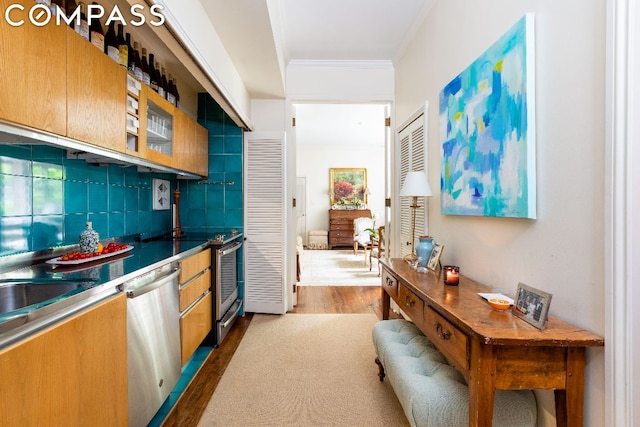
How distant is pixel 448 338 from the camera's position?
4.21 feet

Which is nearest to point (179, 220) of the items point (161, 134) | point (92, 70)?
point (161, 134)

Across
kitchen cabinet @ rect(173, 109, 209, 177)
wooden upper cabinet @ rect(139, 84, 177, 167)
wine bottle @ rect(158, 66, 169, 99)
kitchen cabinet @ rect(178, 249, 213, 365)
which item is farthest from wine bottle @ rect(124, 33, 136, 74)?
kitchen cabinet @ rect(178, 249, 213, 365)

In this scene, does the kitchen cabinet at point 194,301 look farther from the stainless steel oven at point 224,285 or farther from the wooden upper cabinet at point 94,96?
the wooden upper cabinet at point 94,96

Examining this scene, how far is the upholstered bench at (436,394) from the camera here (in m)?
1.23

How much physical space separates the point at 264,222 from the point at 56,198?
1.90 meters

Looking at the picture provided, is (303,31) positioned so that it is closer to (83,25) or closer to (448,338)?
(83,25)

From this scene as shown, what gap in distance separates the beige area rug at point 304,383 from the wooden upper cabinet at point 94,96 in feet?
5.28

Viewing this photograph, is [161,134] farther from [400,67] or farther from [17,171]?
[400,67]

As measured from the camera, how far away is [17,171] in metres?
1.45

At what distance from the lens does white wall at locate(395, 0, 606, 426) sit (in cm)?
105

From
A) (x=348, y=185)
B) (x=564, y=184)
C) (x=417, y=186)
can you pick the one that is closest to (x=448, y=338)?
(x=564, y=184)

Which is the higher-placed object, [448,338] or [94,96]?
[94,96]

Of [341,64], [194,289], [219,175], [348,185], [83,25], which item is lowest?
[194,289]

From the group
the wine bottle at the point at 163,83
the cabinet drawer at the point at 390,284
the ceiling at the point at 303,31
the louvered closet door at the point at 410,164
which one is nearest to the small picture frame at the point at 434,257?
the cabinet drawer at the point at 390,284
